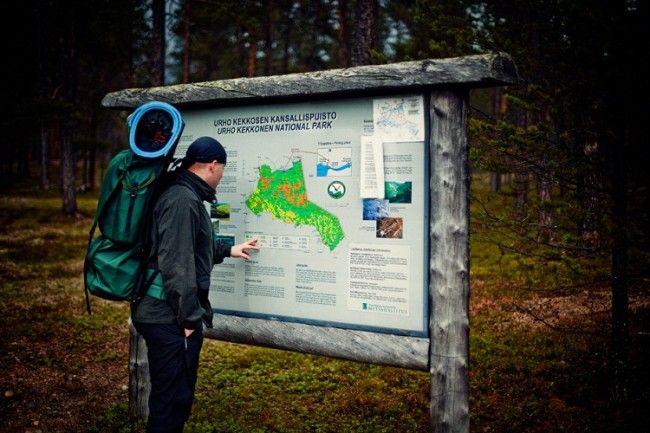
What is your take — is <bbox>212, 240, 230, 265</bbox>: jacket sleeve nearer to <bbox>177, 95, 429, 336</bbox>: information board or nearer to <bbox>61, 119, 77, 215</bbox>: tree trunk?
<bbox>177, 95, 429, 336</bbox>: information board

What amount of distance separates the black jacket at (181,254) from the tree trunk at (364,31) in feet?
27.1

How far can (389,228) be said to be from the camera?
425 cm

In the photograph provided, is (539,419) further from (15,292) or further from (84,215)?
(84,215)

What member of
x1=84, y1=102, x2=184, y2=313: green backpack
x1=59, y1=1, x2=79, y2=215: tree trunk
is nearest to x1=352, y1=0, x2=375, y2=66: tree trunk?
x1=84, y1=102, x2=184, y2=313: green backpack

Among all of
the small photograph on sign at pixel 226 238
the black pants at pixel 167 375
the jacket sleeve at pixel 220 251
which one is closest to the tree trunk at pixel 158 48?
the small photograph on sign at pixel 226 238

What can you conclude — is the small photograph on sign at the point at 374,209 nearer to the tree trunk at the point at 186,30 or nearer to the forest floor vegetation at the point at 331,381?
Answer: the forest floor vegetation at the point at 331,381

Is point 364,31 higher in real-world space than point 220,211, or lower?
higher

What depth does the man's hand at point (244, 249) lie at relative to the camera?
4707 mm

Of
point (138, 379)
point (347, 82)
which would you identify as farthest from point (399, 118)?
point (138, 379)

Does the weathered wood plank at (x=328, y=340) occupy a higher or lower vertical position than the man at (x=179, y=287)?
lower

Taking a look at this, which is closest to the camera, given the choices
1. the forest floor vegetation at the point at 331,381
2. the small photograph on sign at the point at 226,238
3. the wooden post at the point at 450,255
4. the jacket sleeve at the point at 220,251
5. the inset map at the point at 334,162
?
the wooden post at the point at 450,255

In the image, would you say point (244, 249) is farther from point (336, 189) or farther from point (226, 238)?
point (336, 189)

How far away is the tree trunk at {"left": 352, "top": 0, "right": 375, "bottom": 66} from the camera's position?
11.4m

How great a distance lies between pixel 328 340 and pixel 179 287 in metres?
1.54
